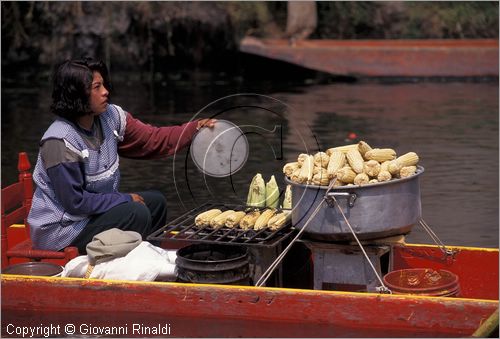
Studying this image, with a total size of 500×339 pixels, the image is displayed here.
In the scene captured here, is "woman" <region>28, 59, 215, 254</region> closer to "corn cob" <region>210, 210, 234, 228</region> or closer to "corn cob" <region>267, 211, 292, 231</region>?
"corn cob" <region>210, 210, 234, 228</region>

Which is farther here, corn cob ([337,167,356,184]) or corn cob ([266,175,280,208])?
corn cob ([266,175,280,208])

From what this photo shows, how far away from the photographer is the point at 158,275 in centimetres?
596

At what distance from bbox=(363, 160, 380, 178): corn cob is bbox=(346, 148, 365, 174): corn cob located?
28mm

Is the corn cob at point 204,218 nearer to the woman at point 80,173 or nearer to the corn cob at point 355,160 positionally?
the woman at point 80,173

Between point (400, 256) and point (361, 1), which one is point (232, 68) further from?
point (400, 256)

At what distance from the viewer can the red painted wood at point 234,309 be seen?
17.2ft

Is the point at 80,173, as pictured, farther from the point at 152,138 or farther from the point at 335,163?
the point at 335,163

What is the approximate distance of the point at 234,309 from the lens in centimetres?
555

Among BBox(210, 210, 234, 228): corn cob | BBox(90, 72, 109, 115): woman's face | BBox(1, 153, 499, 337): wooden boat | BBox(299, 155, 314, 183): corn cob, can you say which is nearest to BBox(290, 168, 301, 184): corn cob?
BBox(299, 155, 314, 183): corn cob

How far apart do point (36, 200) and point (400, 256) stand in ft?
7.39

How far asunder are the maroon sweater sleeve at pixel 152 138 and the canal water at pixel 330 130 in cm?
30

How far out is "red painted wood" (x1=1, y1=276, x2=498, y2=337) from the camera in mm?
5238

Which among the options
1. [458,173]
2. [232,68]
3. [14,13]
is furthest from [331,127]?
[14,13]

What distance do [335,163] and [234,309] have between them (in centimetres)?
98
